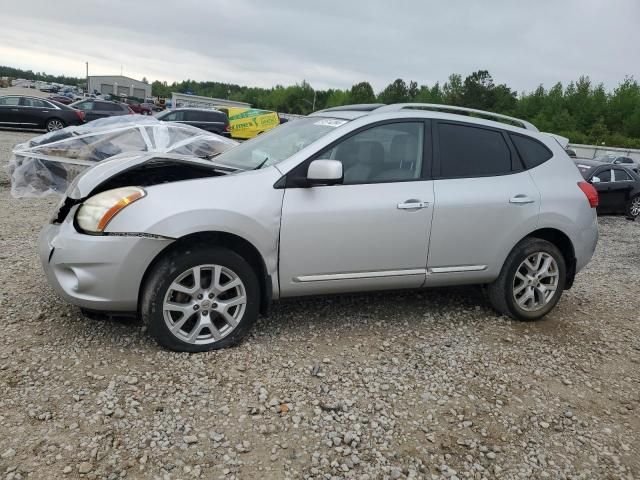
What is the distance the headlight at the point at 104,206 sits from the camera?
3.21 metres

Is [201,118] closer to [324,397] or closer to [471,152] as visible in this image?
[471,152]

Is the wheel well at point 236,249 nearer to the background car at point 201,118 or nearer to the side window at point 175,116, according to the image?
the background car at point 201,118

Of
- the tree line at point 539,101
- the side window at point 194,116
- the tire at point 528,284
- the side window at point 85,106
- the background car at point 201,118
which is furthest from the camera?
the tree line at point 539,101

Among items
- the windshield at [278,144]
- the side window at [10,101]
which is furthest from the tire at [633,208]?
the side window at [10,101]

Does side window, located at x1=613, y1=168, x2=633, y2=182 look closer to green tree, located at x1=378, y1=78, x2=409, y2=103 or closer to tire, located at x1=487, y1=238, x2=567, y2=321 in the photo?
tire, located at x1=487, y1=238, x2=567, y2=321

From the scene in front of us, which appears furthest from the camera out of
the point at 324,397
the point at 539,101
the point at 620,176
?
the point at 539,101

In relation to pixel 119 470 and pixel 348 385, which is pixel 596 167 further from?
pixel 119 470

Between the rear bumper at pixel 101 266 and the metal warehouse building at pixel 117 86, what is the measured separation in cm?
11277

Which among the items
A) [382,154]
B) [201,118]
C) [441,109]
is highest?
[441,109]

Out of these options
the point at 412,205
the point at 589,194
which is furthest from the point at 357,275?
the point at 589,194

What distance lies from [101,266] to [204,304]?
673 mm

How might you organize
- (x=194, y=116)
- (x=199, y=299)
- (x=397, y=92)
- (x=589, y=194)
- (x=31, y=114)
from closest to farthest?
(x=199, y=299), (x=589, y=194), (x=31, y=114), (x=194, y=116), (x=397, y=92)

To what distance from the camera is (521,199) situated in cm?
427

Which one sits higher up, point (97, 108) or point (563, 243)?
point (97, 108)
